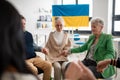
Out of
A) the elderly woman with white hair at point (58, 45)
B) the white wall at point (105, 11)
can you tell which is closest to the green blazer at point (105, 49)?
the elderly woman with white hair at point (58, 45)

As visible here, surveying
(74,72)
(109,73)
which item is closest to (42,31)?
(109,73)

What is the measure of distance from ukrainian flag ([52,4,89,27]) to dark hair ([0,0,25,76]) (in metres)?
4.41

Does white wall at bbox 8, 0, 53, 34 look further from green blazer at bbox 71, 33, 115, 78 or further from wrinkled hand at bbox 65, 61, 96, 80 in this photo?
wrinkled hand at bbox 65, 61, 96, 80

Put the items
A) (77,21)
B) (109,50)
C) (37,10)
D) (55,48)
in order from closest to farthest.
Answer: (109,50), (55,48), (77,21), (37,10)

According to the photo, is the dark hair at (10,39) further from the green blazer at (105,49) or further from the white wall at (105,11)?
the white wall at (105,11)

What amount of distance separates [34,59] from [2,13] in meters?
2.53

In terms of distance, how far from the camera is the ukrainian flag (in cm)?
482

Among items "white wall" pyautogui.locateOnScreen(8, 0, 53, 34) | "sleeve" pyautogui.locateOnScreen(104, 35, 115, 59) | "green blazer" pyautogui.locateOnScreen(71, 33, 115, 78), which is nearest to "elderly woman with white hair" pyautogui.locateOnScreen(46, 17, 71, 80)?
"green blazer" pyautogui.locateOnScreen(71, 33, 115, 78)

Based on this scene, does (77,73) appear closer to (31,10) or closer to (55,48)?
(55,48)

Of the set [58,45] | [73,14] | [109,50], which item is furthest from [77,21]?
[109,50]

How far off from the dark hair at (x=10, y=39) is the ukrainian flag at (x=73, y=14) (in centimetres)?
441

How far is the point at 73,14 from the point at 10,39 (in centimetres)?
460

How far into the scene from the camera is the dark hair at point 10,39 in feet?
1.45

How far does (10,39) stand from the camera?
45cm
